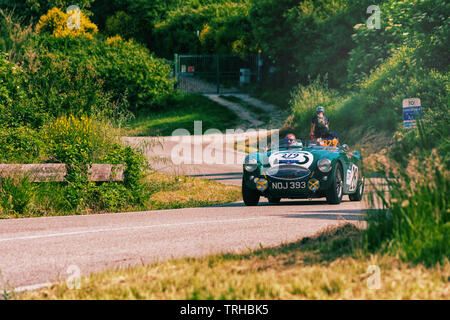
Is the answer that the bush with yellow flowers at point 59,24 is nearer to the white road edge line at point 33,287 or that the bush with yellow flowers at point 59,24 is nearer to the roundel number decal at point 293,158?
the roundel number decal at point 293,158

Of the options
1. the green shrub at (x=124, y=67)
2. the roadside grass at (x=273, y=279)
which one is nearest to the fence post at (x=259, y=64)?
the green shrub at (x=124, y=67)

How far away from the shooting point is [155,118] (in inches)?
1599

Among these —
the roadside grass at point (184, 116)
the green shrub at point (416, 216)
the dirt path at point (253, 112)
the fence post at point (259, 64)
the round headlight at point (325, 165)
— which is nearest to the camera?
the green shrub at point (416, 216)

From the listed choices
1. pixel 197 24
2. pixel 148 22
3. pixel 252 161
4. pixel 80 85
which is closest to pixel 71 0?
pixel 148 22

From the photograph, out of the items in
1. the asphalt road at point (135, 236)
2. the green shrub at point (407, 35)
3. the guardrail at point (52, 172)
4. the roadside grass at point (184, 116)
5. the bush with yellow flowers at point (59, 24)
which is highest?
the bush with yellow flowers at point (59, 24)

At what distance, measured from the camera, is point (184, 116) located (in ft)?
130

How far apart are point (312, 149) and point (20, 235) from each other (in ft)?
21.4

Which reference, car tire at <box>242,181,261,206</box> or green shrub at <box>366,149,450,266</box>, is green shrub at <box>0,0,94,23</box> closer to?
car tire at <box>242,181,261,206</box>

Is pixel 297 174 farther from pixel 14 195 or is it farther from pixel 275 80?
pixel 275 80

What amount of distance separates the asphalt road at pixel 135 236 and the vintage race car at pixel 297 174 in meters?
0.38

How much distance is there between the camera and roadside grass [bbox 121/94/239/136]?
119ft

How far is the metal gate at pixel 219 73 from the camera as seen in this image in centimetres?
4634

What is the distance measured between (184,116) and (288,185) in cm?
2603

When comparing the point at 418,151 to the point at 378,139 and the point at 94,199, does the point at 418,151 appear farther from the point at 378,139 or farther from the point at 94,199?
the point at 94,199
